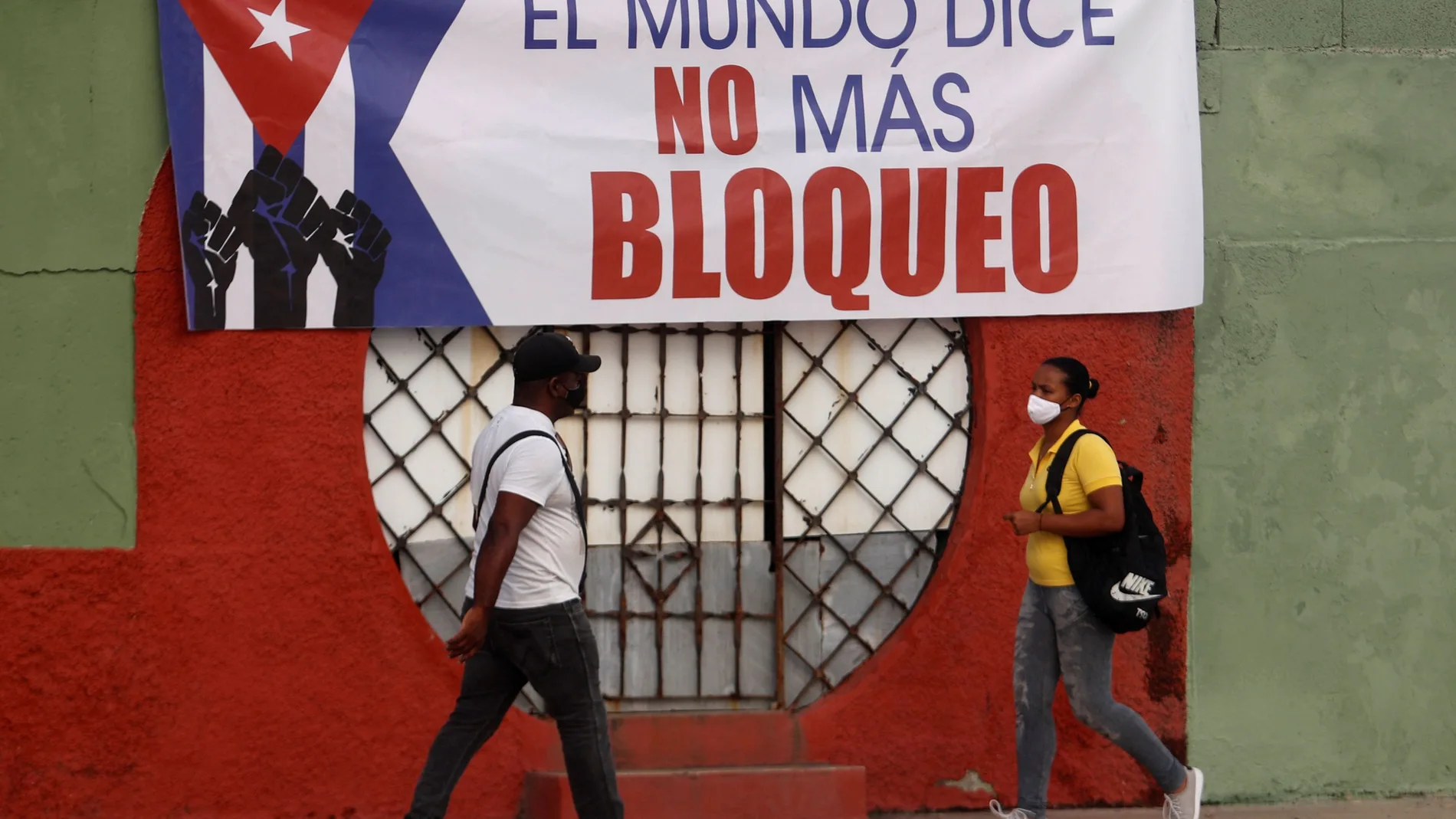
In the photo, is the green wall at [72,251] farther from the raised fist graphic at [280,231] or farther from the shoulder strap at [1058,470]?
the shoulder strap at [1058,470]

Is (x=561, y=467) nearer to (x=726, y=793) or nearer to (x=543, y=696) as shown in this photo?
(x=543, y=696)

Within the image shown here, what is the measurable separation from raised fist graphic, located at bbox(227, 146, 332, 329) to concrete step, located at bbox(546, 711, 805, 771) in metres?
1.91

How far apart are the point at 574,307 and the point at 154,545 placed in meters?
1.69

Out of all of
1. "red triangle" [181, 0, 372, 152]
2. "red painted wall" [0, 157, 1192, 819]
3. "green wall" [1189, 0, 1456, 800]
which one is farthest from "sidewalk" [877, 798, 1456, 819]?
"red triangle" [181, 0, 372, 152]

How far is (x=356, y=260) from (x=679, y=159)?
1.21 metres

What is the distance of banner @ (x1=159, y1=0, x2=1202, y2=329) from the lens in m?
5.32

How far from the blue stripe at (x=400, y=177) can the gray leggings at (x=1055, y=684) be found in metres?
2.21

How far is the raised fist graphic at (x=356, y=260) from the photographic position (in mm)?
5348

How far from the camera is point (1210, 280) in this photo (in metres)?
5.70

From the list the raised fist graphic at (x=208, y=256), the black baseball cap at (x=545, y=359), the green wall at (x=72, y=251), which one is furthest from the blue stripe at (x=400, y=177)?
the black baseball cap at (x=545, y=359)

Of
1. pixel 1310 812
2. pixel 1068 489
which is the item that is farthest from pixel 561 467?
pixel 1310 812

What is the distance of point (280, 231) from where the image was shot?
5328 millimetres

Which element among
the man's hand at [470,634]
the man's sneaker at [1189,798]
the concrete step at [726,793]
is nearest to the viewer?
the man's hand at [470,634]

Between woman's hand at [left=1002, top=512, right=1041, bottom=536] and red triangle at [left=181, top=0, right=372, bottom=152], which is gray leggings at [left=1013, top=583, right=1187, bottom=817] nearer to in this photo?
woman's hand at [left=1002, top=512, right=1041, bottom=536]
